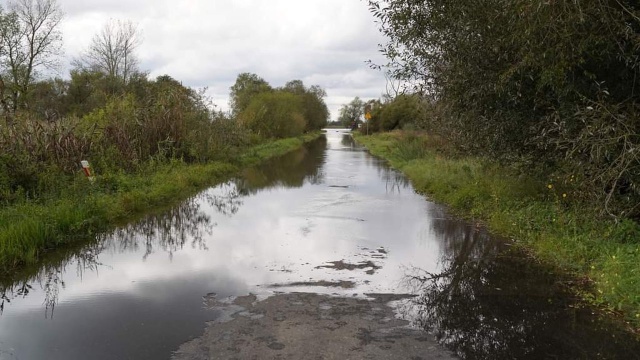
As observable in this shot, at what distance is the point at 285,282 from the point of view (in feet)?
23.8

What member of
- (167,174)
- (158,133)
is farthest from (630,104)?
(158,133)

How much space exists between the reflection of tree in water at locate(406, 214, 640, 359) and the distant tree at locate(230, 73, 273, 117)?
33661mm

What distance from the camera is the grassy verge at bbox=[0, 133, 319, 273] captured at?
8.15 meters

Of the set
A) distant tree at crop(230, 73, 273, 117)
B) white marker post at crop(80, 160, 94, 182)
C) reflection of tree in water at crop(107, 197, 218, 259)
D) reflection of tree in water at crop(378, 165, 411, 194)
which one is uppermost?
distant tree at crop(230, 73, 273, 117)

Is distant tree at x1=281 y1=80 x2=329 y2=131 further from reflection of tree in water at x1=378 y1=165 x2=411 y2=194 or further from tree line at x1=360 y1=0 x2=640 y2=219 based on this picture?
tree line at x1=360 y1=0 x2=640 y2=219

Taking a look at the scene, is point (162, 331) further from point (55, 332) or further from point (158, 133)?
point (158, 133)

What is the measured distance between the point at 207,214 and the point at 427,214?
568 centimetres

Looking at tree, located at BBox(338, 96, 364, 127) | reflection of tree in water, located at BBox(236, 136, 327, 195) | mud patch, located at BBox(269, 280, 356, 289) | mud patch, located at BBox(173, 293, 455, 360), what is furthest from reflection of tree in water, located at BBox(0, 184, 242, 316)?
tree, located at BBox(338, 96, 364, 127)

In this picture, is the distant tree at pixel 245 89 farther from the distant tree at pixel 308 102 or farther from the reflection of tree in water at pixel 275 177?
the reflection of tree in water at pixel 275 177

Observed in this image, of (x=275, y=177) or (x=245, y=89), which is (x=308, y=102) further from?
(x=275, y=177)

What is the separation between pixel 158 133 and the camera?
20.3 meters

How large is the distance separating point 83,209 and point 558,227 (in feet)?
30.9

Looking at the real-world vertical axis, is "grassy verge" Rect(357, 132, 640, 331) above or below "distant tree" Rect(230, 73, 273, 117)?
below

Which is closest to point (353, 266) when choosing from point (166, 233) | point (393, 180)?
point (166, 233)
